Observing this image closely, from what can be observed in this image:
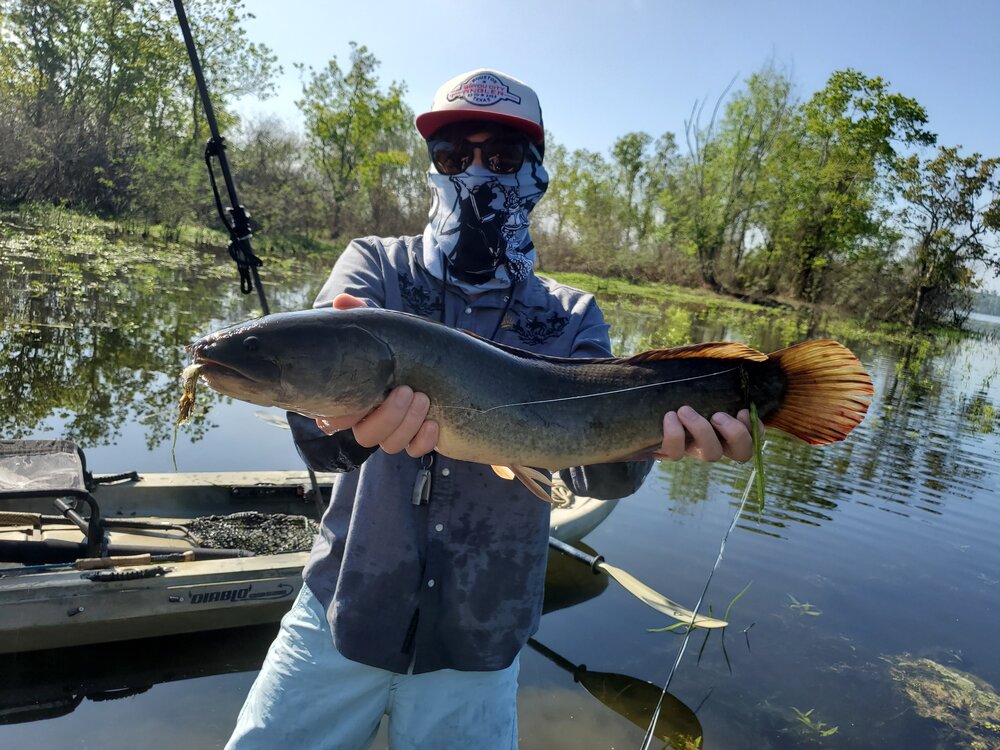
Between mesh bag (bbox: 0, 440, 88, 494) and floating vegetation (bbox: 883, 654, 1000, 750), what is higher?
mesh bag (bbox: 0, 440, 88, 494)

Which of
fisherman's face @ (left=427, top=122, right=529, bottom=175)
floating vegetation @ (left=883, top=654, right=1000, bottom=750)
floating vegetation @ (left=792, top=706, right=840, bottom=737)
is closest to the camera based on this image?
fisherman's face @ (left=427, top=122, right=529, bottom=175)

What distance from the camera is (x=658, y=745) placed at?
5070 millimetres

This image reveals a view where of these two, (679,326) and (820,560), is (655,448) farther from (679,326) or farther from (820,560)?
(679,326)

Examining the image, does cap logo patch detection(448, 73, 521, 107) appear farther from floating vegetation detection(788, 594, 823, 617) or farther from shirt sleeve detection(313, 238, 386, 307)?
floating vegetation detection(788, 594, 823, 617)

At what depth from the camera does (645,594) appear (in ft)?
20.7

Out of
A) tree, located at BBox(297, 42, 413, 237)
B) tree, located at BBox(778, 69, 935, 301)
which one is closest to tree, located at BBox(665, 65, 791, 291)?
tree, located at BBox(778, 69, 935, 301)

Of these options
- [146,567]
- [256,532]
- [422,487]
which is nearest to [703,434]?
[422,487]

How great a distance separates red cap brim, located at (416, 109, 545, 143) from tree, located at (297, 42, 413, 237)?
43.1 m

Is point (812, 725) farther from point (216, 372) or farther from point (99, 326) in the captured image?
point (99, 326)

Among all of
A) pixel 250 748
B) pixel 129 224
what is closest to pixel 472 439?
pixel 250 748

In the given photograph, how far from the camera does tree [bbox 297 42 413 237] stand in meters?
43.9

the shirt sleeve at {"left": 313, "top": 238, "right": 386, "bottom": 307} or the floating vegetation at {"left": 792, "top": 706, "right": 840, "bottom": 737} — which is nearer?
the shirt sleeve at {"left": 313, "top": 238, "right": 386, "bottom": 307}

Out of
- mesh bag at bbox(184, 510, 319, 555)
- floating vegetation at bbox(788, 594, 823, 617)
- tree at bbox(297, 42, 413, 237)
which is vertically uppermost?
tree at bbox(297, 42, 413, 237)

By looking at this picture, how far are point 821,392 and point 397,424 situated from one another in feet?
4.75
